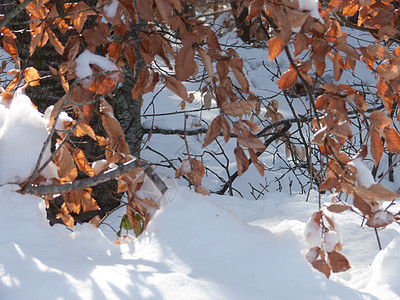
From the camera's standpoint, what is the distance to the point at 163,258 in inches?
34.2

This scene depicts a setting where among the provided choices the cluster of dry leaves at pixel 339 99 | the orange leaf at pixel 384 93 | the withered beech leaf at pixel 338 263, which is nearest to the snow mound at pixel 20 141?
the cluster of dry leaves at pixel 339 99

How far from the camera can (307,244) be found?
3.04ft

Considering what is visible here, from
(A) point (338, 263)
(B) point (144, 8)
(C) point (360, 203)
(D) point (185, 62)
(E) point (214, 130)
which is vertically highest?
(B) point (144, 8)

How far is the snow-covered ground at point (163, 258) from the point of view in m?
0.75

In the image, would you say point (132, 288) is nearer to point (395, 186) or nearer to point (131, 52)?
point (131, 52)

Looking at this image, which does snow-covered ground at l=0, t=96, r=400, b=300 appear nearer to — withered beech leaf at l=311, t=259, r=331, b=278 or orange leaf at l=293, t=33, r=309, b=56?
withered beech leaf at l=311, t=259, r=331, b=278

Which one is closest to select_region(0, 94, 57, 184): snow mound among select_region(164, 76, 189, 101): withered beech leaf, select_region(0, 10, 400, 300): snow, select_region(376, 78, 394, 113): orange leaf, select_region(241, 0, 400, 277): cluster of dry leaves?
select_region(0, 10, 400, 300): snow

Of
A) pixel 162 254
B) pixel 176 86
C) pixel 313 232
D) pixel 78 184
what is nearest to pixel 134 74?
pixel 176 86

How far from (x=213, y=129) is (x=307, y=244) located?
0.30 meters

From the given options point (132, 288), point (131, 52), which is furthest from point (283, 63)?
point (132, 288)

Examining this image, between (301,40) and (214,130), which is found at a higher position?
(301,40)

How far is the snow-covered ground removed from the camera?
0.75m

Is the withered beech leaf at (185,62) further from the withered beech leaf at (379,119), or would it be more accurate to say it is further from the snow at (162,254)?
the withered beech leaf at (379,119)

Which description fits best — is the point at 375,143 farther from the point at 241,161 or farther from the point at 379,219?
the point at 241,161
